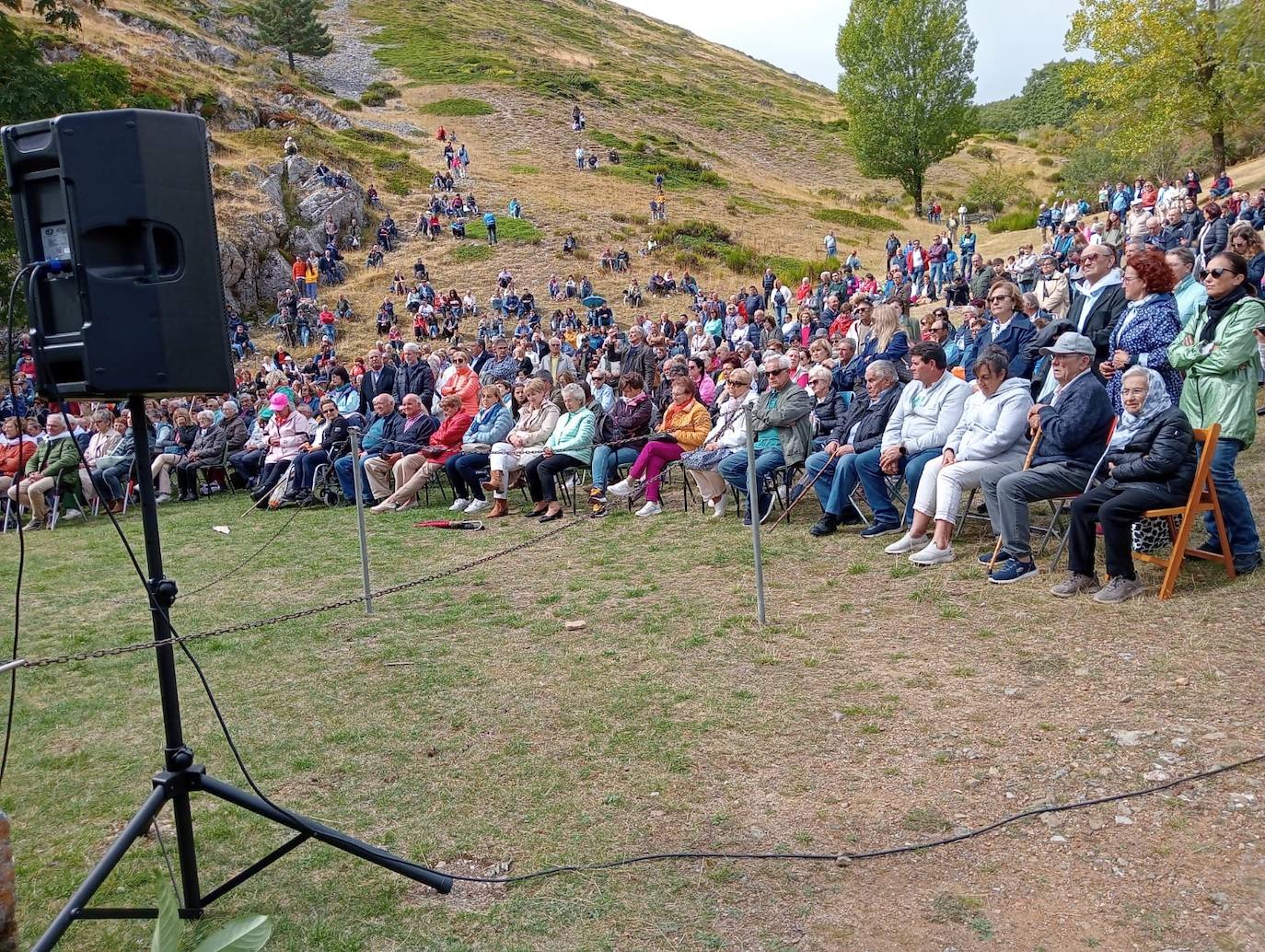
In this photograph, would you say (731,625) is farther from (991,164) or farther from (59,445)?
(991,164)

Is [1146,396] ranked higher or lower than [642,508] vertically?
higher

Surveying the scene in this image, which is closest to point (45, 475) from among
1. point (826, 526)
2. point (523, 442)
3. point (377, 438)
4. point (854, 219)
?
point (377, 438)

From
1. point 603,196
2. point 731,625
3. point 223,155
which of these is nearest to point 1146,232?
point 731,625

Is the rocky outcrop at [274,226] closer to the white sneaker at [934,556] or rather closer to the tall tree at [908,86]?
the tall tree at [908,86]

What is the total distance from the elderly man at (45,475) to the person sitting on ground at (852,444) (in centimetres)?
941

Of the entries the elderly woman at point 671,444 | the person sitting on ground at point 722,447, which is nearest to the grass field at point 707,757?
the person sitting on ground at point 722,447

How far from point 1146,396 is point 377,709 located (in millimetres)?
4376

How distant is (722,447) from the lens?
825 centimetres

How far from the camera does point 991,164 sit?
56.0 metres

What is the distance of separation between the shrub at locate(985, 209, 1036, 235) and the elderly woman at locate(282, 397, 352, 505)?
33406 millimetres

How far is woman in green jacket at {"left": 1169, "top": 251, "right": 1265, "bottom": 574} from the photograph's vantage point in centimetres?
498

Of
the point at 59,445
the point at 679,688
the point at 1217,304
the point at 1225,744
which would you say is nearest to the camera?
the point at 1225,744

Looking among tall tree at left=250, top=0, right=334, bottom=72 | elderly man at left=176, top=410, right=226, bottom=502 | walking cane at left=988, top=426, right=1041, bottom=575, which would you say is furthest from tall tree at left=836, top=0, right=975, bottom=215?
walking cane at left=988, top=426, right=1041, bottom=575

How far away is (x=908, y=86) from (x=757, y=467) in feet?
159
